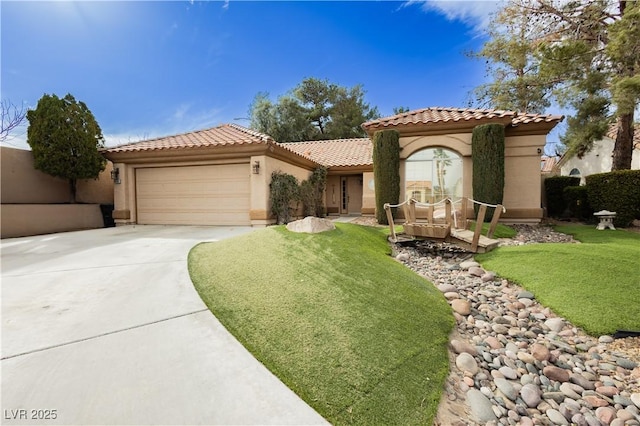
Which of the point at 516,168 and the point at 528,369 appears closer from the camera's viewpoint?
the point at 528,369

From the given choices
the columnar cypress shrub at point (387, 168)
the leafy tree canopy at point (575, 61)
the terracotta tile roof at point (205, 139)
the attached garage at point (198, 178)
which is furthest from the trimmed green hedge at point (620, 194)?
the terracotta tile roof at point (205, 139)

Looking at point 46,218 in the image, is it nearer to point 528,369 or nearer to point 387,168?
point 387,168

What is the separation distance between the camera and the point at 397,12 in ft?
36.5

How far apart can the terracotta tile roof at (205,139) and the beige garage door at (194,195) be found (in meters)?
0.98

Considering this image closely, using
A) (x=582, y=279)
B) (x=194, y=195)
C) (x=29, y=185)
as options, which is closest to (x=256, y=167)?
(x=194, y=195)

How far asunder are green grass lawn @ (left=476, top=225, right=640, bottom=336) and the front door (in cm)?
1144

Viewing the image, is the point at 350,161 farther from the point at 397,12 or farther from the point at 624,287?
the point at 624,287

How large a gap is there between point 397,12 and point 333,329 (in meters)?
12.4

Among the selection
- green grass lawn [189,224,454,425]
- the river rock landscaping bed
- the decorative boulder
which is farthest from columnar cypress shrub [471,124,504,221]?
green grass lawn [189,224,454,425]

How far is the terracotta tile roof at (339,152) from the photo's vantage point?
16906 mm

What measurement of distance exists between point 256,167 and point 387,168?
495cm

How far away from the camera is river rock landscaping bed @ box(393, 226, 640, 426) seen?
2436 millimetres

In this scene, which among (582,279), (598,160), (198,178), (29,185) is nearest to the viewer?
(582,279)

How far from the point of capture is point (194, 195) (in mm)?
11867
